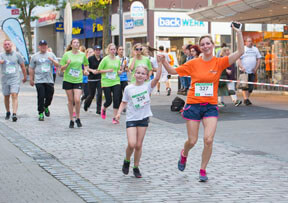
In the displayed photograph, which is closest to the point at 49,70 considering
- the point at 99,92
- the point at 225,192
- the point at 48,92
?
the point at 48,92

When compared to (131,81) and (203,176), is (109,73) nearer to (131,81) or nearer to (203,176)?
(131,81)

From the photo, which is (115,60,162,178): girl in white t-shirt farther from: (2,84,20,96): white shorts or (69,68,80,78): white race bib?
(2,84,20,96): white shorts

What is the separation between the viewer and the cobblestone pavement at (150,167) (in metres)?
6.32

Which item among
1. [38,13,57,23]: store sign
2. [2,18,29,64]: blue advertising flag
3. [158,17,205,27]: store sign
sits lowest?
[2,18,29,64]: blue advertising flag

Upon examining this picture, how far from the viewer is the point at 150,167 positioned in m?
7.96

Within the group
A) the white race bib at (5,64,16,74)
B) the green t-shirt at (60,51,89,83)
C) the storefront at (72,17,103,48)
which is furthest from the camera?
the storefront at (72,17,103,48)

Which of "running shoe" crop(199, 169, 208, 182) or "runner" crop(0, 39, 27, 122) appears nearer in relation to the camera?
"running shoe" crop(199, 169, 208, 182)

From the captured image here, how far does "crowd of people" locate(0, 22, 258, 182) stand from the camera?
7051 millimetres

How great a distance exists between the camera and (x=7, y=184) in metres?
6.84

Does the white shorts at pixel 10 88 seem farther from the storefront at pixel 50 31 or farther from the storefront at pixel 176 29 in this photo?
the storefront at pixel 50 31

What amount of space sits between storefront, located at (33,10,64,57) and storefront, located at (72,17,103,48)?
5856 mm

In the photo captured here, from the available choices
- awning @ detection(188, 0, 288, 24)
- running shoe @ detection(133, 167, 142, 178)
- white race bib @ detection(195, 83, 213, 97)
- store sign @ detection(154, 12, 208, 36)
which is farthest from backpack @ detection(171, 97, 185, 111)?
store sign @ detection(154, 12, 208, 36)

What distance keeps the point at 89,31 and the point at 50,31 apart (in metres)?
14.5

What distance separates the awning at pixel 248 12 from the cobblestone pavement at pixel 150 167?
24.6 feet
